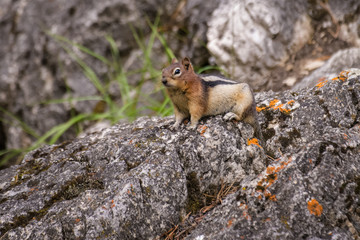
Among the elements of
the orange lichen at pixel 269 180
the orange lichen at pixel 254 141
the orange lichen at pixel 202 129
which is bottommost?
the orange lichen at pixel 269 180

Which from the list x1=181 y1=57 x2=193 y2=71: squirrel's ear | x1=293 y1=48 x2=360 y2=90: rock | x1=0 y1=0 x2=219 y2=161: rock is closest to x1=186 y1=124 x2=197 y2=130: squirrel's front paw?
x1=181 y1=57 x2=193 y2=71: squirrel's ear

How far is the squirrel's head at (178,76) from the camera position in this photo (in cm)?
362

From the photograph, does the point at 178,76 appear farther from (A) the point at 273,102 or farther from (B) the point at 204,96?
(A) the point at 273,102

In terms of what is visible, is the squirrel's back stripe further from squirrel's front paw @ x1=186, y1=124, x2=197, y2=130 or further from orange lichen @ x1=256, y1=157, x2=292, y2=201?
orange lichen @ x1=256, y1=157, x2=292, y2=201

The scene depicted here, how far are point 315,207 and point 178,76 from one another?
1.88 meters

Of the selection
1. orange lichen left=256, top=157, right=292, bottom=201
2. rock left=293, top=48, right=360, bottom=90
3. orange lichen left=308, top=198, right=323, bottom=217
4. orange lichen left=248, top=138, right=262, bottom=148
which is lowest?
orange lichen left=308, top=198, right=323, bottom=217

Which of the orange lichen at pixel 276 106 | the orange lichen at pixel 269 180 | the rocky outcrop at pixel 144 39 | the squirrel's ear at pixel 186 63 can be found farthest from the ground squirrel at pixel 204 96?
the rocky outcrop at pixel 144 39

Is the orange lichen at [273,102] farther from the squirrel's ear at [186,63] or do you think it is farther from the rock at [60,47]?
the rock at [60,47]

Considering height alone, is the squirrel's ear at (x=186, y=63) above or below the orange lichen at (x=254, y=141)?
above

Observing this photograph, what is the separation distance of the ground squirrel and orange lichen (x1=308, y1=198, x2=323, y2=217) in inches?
41.0

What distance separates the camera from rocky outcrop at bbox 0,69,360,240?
8.79 ft

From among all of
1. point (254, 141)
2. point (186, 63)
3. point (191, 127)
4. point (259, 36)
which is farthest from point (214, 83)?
point (259, 36)

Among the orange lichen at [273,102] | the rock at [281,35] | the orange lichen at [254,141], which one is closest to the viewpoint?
the orange lichen at [254,141]

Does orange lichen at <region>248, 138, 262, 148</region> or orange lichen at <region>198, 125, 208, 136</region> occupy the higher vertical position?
orange lichen at <region>198, 125, 208, 136</region>
